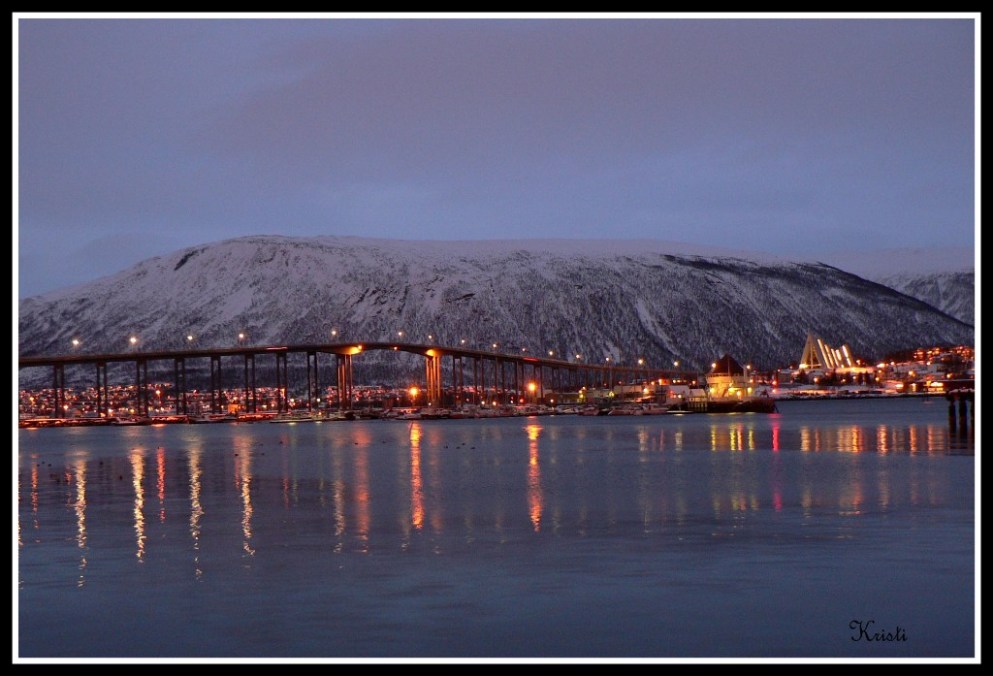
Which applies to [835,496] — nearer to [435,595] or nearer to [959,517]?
[959,517]

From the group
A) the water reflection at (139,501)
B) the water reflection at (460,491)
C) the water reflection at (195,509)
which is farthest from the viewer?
the water reflection at (460,491)

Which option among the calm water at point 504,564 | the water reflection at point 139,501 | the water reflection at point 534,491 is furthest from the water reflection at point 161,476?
the water reflection at point 534,491

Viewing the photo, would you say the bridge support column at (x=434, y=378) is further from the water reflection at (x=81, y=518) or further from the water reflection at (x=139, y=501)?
the water reflection at (x=81, y=518)

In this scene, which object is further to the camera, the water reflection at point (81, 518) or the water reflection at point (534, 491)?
the water reflection at point (534, 491)

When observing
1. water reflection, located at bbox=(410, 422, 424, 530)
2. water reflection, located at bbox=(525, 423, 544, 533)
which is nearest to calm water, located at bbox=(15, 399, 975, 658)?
water reflection, located at bbox=(410, 422, 424, 530)

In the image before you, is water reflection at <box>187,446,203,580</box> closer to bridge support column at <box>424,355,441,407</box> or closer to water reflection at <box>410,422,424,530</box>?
water reflection at <box>410,422,424,530</box>

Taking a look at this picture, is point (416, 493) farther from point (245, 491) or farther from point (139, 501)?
point (139, 501)

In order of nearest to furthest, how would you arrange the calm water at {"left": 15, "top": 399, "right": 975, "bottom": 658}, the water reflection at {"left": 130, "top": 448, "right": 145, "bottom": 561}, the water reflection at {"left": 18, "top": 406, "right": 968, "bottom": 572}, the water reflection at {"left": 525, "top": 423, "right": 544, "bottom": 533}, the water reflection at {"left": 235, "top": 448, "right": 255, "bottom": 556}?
the calm water at {"left": 15, "top": 399, "right": 975, "bottom": 658}, the water reflection at {"left": 130, "top": 448, "right": 145, "bottom": 561}, the water reflection at {"left": 235, "top": 448, "right": 255, "bottom": 556}, the water reflection at {"left": 18, "top": 406, "right": 968, "bottom": 572}, the water reflection at {"left": 525, "top": 423, "right": 544, "bottom": 533}

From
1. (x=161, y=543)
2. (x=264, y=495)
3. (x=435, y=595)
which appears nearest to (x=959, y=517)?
(x=435, y=595)
